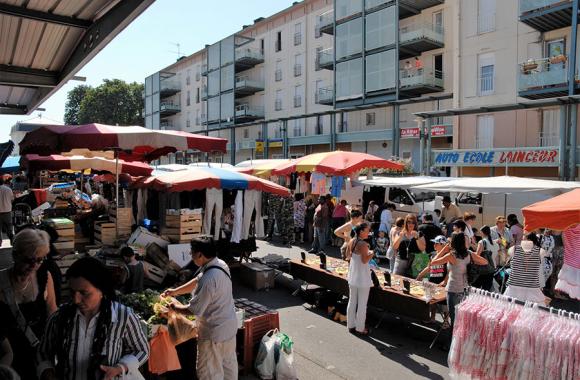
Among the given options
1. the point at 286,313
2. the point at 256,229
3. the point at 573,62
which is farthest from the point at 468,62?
the point at 286,313

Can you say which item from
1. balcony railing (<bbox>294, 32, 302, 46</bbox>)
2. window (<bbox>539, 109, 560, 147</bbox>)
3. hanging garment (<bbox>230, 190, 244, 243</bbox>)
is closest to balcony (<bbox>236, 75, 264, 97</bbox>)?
balcony railing (<bbox>294, 32, 302, 46</bbox>)

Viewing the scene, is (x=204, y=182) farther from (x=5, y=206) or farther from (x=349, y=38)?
(x=349, y=38)

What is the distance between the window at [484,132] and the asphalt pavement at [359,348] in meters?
19.8

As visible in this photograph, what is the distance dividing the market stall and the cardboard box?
5.18m

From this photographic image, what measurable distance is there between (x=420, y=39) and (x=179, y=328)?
28300mm

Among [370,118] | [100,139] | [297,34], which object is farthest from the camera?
[297,34]

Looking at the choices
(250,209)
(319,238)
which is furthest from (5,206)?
(319,238)

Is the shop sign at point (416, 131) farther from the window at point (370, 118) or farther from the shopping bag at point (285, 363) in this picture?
the shopping bag at point (285, 363)

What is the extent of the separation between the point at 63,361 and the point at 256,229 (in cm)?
855

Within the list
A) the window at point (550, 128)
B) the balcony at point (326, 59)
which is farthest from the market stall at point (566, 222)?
the balcony at point (326, 59)

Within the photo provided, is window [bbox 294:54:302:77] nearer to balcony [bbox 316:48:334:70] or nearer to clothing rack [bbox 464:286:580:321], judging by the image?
balcony [bbox 316:48:334:70]

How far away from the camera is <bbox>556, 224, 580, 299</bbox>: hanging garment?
6.47 m

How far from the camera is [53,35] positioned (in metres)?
5.39

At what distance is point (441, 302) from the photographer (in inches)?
258
